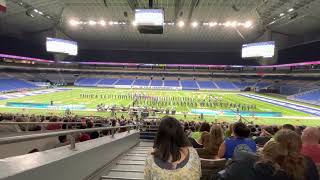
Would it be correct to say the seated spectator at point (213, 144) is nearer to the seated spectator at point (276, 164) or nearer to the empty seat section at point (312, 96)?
the seated spectator at point (276, 164)

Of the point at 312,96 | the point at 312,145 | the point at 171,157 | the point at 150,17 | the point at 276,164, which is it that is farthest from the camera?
the point at 312,96

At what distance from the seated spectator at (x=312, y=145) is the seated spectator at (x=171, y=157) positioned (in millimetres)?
2266

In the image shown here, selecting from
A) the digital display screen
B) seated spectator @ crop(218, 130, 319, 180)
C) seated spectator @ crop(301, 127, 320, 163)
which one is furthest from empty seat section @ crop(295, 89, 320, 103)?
seated spectator @ crop(218, 130, 319, 180)

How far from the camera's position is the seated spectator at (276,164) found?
2.59 metres

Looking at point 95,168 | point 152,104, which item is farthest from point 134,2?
point 95,168

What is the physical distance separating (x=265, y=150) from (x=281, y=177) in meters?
0.31

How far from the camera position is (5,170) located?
8.87ft

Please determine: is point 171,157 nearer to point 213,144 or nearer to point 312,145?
point 312,145

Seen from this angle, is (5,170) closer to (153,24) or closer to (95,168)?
(95,168)

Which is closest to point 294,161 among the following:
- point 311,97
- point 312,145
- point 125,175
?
point 312,145

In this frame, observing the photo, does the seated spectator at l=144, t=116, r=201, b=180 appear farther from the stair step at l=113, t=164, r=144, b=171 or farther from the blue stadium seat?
the blue stadium seat

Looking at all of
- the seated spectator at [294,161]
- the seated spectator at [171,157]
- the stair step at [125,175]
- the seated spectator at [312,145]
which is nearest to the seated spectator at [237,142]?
the seated spectator at [312,145]

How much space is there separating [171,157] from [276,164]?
979 mm

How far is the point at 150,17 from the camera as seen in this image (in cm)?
2797
